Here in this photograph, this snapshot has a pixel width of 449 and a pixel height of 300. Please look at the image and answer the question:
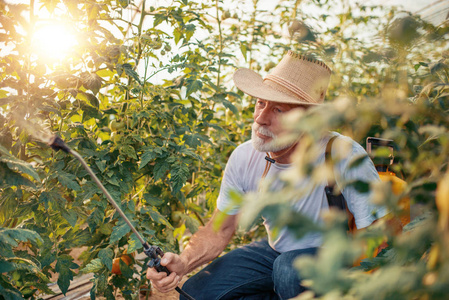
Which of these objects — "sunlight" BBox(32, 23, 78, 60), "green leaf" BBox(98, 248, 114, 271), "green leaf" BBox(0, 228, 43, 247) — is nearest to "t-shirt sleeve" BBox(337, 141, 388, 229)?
"green leaf" BBox(98, 248, 114, 271)

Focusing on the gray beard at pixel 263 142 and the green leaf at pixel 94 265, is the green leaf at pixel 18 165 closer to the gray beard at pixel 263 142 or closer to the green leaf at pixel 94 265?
the green leaf at pixel 94 265

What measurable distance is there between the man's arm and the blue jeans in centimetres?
9

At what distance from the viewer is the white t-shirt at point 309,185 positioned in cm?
159

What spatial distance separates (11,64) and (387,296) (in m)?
1.53

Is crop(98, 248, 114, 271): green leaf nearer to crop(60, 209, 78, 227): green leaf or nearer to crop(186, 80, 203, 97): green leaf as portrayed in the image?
crop(60, 209, 78, 227): green leaf

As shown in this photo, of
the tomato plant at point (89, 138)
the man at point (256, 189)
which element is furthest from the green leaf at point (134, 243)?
the man at point (256, 189)

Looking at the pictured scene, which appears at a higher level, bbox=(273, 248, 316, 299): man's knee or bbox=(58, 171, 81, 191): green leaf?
bbox=(58, 171, 81, 191): green leaf

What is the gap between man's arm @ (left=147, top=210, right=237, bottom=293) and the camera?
4.99 feet

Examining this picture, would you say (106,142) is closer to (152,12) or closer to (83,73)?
(83,73)

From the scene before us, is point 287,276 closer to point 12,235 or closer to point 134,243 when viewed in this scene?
point 134,243

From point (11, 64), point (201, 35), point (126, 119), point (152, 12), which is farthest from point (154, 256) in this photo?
point (201, 35)

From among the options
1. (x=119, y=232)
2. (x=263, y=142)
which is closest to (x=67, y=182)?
(x=119, y=232)

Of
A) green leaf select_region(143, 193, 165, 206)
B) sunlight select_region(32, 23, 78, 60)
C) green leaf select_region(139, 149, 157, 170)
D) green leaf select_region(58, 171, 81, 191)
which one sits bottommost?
green leaf select_region(143, 193, 165, 206)

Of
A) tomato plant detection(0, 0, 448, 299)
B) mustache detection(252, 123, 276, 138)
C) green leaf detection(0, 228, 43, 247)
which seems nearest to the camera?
green leaf detection(0, 228, 43, 247)
